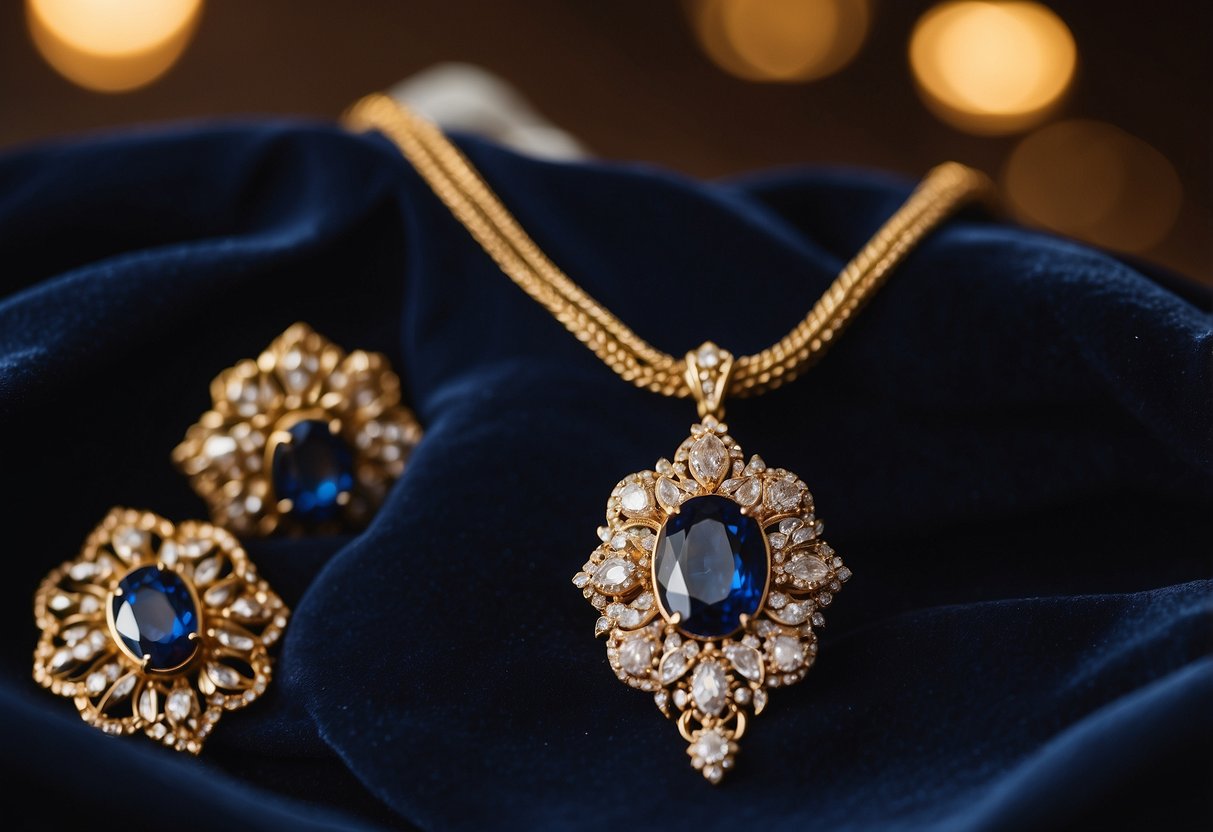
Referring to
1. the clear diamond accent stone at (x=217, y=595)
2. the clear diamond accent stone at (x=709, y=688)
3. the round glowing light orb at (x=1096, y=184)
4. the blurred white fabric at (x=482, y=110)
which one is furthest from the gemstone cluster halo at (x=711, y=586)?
the round glowing light orb at (x=1096, y=184)

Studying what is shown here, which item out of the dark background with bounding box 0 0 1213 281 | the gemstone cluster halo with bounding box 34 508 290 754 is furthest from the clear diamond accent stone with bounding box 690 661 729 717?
the dark background with bounding box 0 0 1213 281

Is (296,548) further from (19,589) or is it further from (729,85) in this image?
(729,85)

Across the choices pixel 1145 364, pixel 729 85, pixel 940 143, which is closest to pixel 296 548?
pixel 1145 364

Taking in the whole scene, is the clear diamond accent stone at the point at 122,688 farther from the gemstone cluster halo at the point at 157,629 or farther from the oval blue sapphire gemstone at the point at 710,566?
the oval blue sapphire gemstone at the point at 710,566

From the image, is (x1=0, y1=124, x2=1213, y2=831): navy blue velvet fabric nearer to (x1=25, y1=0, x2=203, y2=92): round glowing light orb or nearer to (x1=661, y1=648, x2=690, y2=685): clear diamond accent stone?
(x1=661, y1=648, x2=690, y2=685): clear diamond accent stone

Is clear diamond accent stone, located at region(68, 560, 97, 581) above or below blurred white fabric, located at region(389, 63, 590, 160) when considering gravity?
below

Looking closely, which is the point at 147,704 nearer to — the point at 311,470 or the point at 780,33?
the point at 311,470
